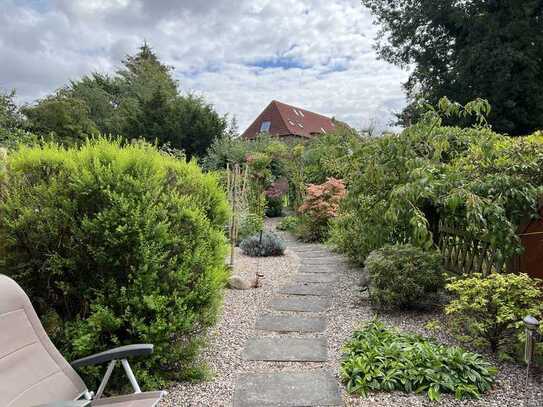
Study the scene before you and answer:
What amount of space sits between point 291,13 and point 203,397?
6573mm

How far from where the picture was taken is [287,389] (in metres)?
2.52

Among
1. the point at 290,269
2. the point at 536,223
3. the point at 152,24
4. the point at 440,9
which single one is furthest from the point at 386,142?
the point at 440,9

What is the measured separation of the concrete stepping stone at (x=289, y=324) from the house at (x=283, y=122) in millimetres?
21163

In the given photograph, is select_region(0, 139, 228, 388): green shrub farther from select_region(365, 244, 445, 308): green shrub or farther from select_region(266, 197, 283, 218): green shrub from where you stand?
select_region(266, 197, 283, 218): green shrub

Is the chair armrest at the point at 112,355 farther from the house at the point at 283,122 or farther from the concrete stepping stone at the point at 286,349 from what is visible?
the house at the point at 283,122

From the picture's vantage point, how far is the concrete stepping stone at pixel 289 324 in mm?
3607

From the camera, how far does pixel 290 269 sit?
5988 millimetres

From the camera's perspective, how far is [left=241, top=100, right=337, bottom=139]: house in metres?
25.6

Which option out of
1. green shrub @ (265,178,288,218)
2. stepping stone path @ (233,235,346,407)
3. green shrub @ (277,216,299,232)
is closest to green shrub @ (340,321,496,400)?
stepping stone path @ (233,235,346,407)

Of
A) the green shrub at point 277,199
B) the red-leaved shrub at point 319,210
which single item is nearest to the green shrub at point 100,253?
the red-leaved shrub at point 319,210

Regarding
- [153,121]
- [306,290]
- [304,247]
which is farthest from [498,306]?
[153,121]

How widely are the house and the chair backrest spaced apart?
75.2 feet

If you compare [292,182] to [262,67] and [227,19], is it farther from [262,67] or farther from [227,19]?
[227,19]

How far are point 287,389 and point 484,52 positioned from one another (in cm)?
1325
